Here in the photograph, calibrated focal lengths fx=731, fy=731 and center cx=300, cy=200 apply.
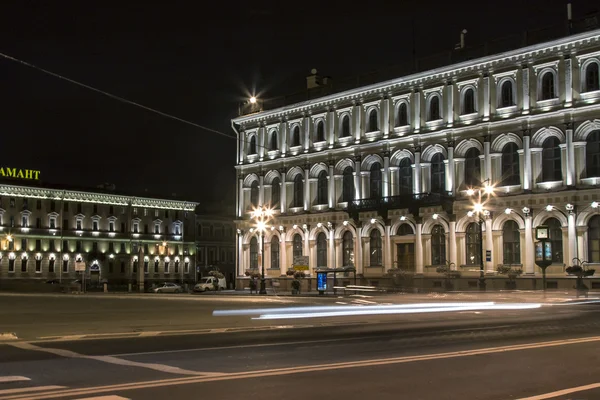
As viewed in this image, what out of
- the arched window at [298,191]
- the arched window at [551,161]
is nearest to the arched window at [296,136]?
the arched window at [298,191]

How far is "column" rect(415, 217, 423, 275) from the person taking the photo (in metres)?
60.0

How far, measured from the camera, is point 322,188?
2763 inches

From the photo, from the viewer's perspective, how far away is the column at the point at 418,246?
60.0 meters

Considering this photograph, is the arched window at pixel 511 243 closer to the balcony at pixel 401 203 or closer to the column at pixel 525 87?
the balcony at pixel 401 203

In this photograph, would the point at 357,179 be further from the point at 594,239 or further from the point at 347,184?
the point at 594,239

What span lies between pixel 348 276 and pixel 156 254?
53.0 meters

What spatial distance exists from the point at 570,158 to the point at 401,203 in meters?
15.0

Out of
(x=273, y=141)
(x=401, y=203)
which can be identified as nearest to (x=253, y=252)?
(x=273, y=141)

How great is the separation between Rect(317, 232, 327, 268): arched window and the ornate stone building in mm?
155

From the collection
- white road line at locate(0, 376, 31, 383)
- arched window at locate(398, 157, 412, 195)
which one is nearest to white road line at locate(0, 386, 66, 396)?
white road line at locate(0, 376, 31, 383)

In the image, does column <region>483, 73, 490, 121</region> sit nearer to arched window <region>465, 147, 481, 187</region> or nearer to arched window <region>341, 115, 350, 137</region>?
arched window <region>465, 147, 481, 187</region>

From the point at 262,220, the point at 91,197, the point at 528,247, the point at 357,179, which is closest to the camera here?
the point at 528,247

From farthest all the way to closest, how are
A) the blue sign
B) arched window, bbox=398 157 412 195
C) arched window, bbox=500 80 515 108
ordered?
arched window, bbox=398 157 412 195
arched window, bbox=500 80 515 108
the blue sign

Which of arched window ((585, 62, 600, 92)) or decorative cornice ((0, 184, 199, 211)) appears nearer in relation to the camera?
arched window ((585, 62, 600, 92))
